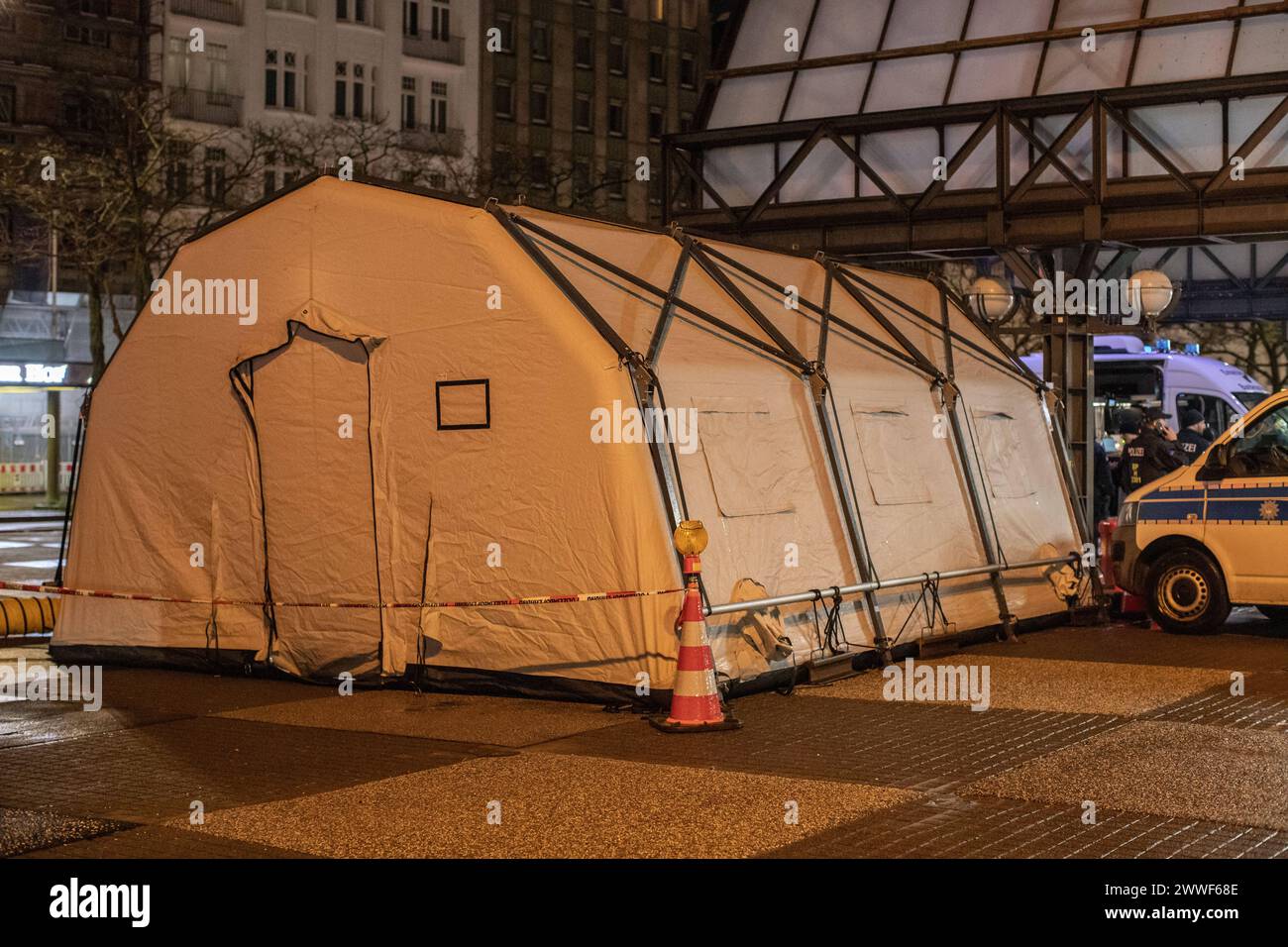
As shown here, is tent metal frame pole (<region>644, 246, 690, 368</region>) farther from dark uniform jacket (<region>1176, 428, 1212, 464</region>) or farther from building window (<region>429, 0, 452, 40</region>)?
building window (<region>429, 0, 452, 40</region>)

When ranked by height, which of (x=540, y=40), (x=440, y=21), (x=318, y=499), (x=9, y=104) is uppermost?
(x=540, y=40)

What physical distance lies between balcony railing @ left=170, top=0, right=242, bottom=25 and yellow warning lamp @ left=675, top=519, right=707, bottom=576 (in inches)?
1833

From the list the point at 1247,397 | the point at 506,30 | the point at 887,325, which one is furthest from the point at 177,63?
the point at 887,325

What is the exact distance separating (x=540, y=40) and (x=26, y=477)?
28.7m

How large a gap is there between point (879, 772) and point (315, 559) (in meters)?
5.23

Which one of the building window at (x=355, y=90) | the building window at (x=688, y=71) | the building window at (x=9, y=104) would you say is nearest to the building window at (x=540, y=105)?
the building window at (x=688, y=71)

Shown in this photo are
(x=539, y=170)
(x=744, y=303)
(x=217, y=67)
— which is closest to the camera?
(x=744, y=303)

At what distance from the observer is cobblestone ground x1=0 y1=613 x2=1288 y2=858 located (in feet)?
24.5

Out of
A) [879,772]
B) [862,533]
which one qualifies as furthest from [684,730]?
[862,533]

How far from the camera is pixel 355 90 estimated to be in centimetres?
5697

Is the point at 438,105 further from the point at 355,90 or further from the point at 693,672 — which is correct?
the point at 693,672

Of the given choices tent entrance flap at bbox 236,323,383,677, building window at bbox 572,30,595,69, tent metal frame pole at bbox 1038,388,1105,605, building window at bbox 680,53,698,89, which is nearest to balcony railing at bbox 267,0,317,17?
building window at bbox 572,30,595,69

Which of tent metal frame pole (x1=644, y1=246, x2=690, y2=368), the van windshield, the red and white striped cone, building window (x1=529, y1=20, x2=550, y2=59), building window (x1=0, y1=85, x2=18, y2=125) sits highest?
building window (x1=529, y1=20, x2=550, y2=59)

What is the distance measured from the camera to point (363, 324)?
41.2ft
